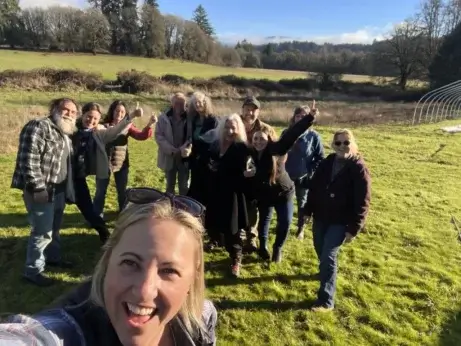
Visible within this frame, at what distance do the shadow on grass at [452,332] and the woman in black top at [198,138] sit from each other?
9.55 ft

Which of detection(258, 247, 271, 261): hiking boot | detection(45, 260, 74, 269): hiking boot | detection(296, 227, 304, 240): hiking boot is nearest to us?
detection(45, 260, 74, 269): hiking boot

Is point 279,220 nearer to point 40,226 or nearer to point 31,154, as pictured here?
point 40,226

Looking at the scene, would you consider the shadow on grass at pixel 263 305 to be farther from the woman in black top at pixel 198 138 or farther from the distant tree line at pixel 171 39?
the distant tree line at pixel 171 39

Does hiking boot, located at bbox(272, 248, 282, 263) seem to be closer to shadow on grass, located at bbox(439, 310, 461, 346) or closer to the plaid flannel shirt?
shadow on grass, located at bbox(439, 310, 461, 346)

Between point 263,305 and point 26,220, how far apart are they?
13.1ft

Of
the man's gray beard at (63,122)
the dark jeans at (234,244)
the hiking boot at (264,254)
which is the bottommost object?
the hiking boot at (264,254)

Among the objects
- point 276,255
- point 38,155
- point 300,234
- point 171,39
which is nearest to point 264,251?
point 276,255

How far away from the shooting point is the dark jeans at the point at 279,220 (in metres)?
5.03

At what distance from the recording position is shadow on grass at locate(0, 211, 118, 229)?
6.05 m

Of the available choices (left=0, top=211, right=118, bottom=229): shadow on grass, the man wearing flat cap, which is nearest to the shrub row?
(left=0, top=211, right=118, bottom=229): shadow on grass

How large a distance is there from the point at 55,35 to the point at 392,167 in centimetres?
5485

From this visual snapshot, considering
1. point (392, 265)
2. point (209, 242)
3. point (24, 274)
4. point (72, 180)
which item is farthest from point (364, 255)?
point (24, 274)

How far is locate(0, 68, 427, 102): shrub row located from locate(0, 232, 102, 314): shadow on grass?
27904 mm

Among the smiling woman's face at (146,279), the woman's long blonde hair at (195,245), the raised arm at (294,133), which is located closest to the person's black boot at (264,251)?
the raised arm at (294,133)
